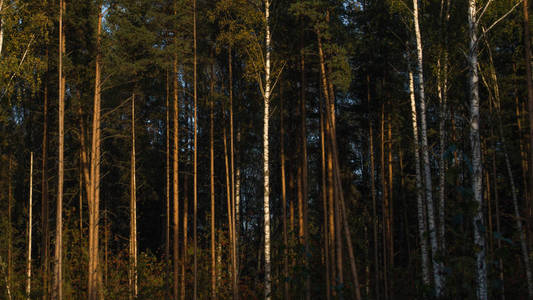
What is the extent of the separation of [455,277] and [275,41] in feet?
32.1

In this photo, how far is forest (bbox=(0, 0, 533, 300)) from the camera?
1331 cm

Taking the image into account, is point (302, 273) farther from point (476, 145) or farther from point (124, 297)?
point (124, 297)

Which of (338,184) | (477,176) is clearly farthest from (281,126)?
(477,176)

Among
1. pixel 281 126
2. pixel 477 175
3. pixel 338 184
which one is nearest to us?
pixel 477 175

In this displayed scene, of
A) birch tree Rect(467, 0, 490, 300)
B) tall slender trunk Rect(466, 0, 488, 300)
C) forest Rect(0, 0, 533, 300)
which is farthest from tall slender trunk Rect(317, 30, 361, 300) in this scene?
tall slender trunk Rect(466, 0, 488, 300)

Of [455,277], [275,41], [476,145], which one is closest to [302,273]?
[455,277]

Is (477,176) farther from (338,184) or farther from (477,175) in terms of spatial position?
(338,184)

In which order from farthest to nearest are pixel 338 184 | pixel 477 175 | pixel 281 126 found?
pixel 281 126, pixel 338 184, pixel 477 175

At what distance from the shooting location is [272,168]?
77.3 feet

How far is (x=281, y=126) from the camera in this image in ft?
57.1

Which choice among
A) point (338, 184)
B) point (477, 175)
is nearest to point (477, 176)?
point (477, 175)

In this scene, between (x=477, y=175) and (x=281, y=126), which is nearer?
(x=477, y=175)

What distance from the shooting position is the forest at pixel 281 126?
43.7 ft

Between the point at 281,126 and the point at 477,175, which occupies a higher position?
the point at 281,126
